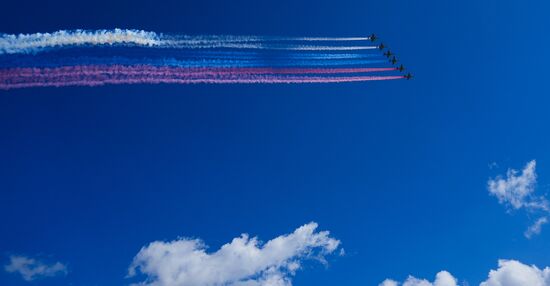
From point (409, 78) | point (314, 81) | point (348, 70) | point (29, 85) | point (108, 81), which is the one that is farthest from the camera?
point (409, 78)

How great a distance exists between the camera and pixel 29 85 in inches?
790

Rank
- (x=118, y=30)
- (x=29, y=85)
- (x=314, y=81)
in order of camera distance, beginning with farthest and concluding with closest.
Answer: (x=314, y=81) → (x=118, y=30) → (x=29, y=85)

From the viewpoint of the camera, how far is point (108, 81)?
2164cm

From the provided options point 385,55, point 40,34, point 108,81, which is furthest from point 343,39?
point 40,34

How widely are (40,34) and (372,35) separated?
32088 mm

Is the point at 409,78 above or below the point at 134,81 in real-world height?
above

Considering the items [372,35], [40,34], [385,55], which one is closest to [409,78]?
[385,55]

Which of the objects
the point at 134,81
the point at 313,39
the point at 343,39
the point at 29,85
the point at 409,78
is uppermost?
the point at 409,78

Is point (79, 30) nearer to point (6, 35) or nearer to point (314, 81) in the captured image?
point (6, 35)

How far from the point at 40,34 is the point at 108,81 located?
4706 millimetres

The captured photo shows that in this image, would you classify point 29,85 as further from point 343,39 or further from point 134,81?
point 343,39

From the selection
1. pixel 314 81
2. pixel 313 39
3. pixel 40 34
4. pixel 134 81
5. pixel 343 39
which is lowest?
pixel 134 81

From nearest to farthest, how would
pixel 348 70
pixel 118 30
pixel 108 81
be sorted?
pixel 108 81, pixel 118 30, pixel 348 70

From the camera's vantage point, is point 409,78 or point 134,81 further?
point 409,78
